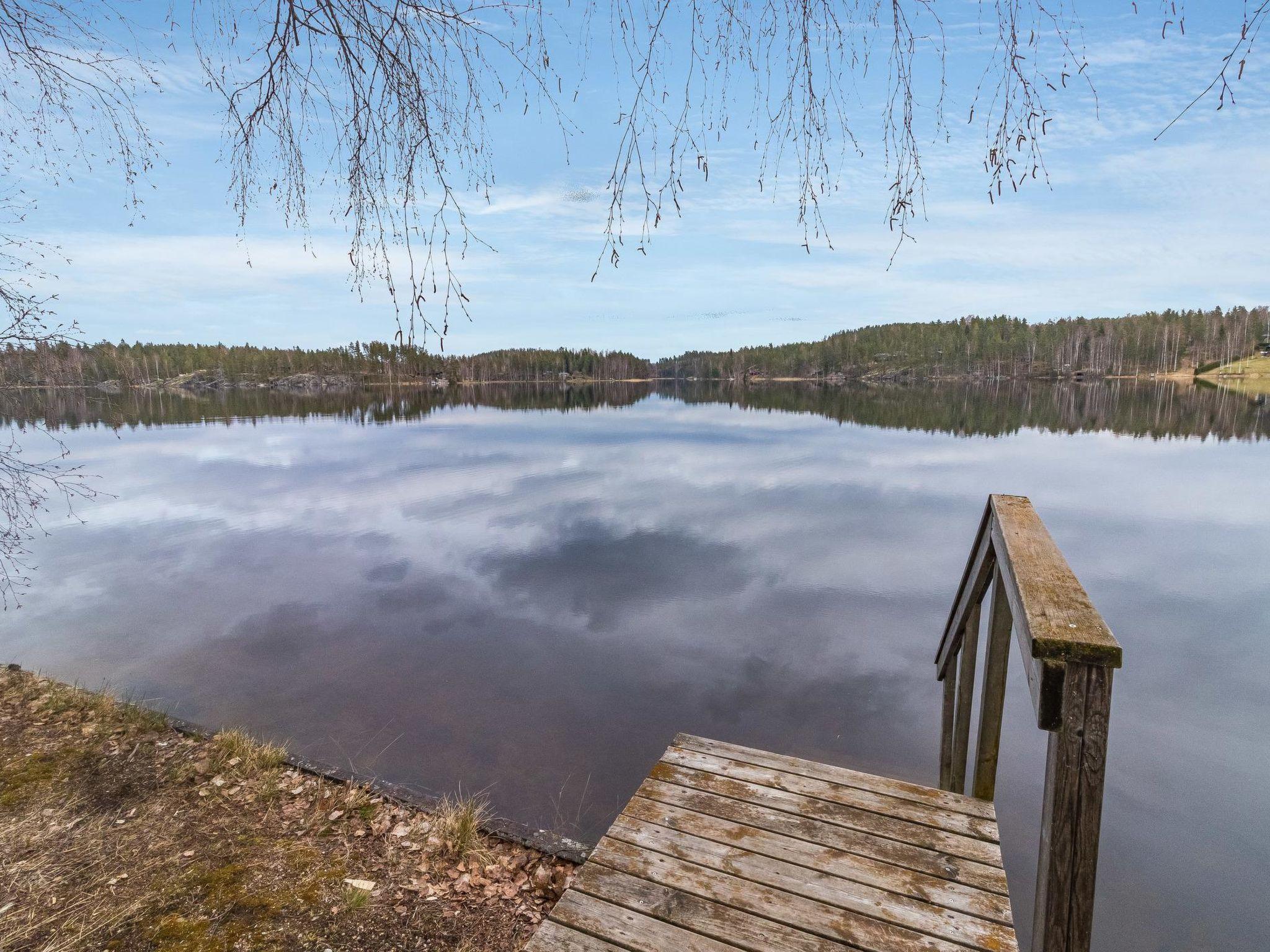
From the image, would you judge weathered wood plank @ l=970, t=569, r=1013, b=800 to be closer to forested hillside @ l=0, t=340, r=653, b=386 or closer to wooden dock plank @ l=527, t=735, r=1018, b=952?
wooden dock plank @ l=527, t=735, r=1018, b=952

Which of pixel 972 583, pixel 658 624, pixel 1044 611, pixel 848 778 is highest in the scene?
pixel 1044 611

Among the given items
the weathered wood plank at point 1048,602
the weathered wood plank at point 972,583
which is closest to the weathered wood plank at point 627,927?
the weathered wood plank at point 1048,602

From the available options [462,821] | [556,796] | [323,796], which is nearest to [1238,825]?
[556,796]

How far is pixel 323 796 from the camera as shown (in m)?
5.55

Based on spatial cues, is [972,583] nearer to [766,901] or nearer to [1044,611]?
[1044,611]

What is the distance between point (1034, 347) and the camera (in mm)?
140875

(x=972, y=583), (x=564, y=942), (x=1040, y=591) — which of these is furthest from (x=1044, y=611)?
(x=972, y=583)

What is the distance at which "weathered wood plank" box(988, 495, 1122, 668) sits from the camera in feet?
6.06

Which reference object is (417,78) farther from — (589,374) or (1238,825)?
(589,374)

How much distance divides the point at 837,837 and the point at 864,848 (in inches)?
5.3

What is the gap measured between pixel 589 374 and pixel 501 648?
617 feet

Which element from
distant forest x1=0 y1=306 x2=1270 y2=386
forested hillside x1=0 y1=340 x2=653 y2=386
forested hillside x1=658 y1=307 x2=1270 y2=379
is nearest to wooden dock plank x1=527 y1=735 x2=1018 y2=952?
distant forest x1=0 y1=306 x2=1270 y2=386

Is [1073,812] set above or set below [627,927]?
above

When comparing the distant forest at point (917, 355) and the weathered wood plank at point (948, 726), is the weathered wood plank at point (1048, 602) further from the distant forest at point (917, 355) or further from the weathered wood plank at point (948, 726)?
the distant forest at point (917, 355)
